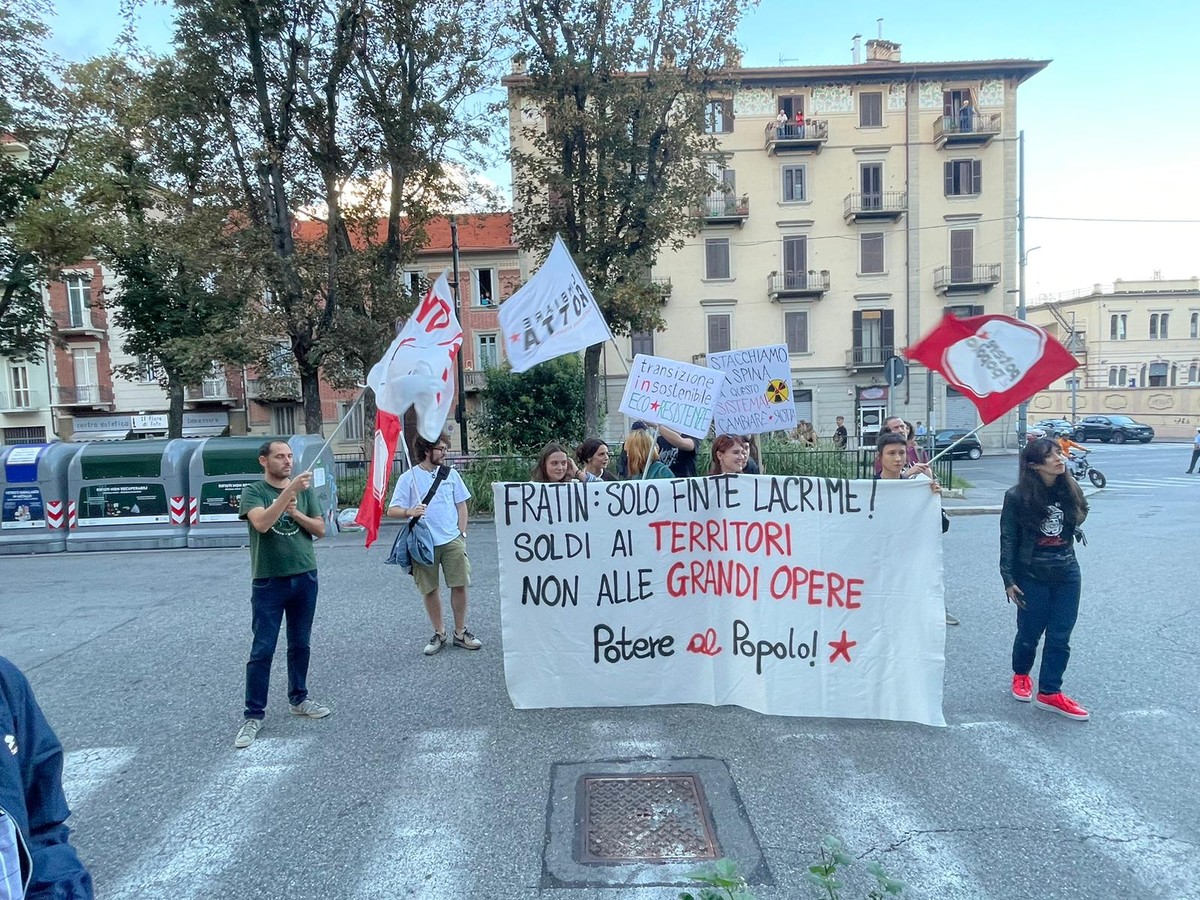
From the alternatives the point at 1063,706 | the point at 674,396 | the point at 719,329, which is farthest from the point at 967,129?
the point at 1063,706

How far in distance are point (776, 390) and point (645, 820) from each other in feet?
17.8

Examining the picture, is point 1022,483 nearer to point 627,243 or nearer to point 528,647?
point 528,647

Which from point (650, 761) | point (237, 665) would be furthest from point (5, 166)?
point (650, 761)

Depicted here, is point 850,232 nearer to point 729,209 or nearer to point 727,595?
point 729,209

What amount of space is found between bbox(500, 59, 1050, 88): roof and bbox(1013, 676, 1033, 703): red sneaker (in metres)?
33.8

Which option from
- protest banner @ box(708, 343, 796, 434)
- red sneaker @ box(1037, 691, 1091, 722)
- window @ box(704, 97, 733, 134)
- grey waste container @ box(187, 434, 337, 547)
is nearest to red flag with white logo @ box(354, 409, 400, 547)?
protest banner @ box(708, 343, 796, 434)

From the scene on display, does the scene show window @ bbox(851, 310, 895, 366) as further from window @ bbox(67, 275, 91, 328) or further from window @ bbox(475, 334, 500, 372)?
window @ bbox(67, 275, 91, 328)

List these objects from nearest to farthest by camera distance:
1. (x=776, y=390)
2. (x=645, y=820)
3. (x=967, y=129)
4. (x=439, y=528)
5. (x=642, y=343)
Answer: (x=645, y=820) < (x=439, y=528) < (x=776, y=390) < (x=642, y=343) < (x=967, y=129)

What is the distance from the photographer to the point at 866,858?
3.04 meters

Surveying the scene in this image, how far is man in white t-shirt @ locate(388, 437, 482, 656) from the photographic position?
5684 mm

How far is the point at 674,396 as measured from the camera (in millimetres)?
6371

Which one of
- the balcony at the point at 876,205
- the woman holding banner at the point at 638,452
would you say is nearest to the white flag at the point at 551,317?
the woman holding banner at the point at 638,452

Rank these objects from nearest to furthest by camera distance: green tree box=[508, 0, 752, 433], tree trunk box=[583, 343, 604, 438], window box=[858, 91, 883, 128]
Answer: green tree box=[508, 0, 752, 433] < tree trunk box=[583, 343, 604, 438] < window box=[858, 91, 883, 128]

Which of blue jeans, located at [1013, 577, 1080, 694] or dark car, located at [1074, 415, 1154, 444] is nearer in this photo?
blue jeans, located at [1013, 577, 1080, 694]
